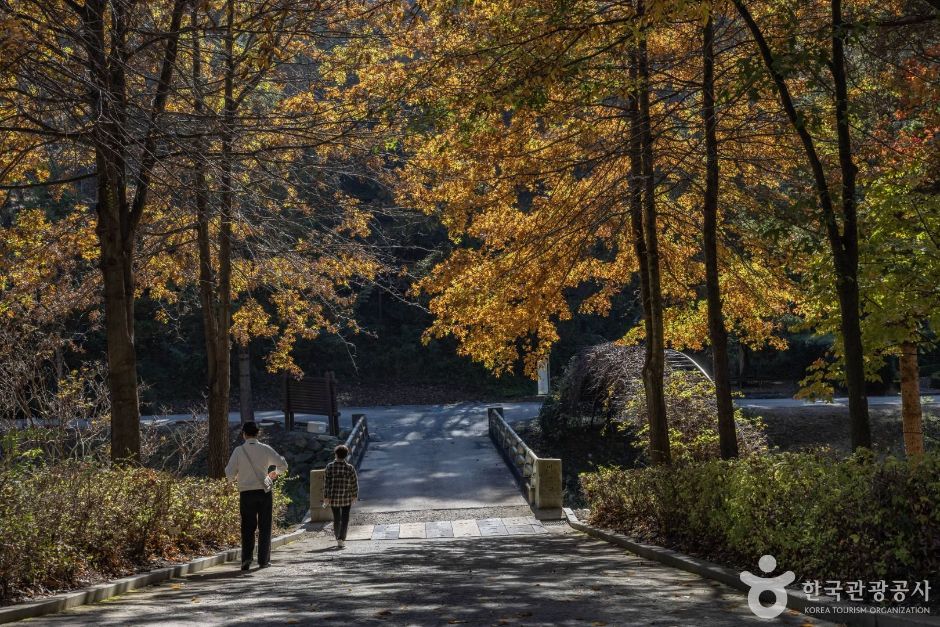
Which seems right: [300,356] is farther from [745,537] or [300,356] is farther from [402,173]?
[745,537]

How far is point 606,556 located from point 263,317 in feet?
41.7

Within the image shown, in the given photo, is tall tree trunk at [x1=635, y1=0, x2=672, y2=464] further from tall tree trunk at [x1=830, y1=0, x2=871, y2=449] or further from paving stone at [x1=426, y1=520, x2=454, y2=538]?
tall tree trunk at [x1=830, y1=0, x2=871, y2=449]

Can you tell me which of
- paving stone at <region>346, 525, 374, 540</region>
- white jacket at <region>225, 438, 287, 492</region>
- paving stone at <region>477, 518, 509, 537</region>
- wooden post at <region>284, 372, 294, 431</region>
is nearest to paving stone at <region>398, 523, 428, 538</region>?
paving stone at <region>346, 525, 374, 540</region>

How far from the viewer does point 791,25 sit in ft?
34.9

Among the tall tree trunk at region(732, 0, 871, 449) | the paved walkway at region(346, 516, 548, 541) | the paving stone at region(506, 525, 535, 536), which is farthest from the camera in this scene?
the paved walkway at region(346, 516, 548, 541)

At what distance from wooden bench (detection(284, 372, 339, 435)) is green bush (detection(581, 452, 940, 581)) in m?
21.4

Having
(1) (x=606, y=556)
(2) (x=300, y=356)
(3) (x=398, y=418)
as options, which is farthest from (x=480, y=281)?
(2) (x=300, y=356)

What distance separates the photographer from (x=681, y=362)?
24422 mm

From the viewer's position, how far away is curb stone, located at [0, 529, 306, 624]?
7727 millimetres

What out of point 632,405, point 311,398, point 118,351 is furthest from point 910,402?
point 311,398

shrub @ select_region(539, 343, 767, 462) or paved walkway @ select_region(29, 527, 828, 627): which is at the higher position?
shrub @ select_region(539, 343, 767, 462)

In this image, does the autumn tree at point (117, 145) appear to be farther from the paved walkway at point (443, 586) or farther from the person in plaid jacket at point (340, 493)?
the person in plaid jacket at point (340, 493)

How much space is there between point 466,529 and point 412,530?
110 cm
